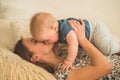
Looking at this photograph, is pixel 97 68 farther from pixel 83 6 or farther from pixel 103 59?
pixel 83 6

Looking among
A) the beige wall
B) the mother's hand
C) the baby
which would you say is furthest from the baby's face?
the beige wall

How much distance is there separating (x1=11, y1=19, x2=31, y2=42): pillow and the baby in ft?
0.95

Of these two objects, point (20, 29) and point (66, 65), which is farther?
point (20, 29)

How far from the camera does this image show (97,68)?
1.30m

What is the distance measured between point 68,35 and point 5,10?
0.71 m

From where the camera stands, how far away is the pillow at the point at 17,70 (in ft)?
3.84

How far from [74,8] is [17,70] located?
0.94 m

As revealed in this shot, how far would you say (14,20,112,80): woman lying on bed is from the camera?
1.29 meters

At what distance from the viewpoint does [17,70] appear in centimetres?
119

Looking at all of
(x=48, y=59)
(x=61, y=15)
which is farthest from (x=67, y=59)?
(x=61, y=15)

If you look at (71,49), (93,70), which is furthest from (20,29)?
(93,70)

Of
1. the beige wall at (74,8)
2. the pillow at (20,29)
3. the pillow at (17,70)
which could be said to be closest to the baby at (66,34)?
the pillow at (17,70)

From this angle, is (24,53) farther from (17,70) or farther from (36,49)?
(17,70)

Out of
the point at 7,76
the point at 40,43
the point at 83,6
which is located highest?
the point at 83,6
